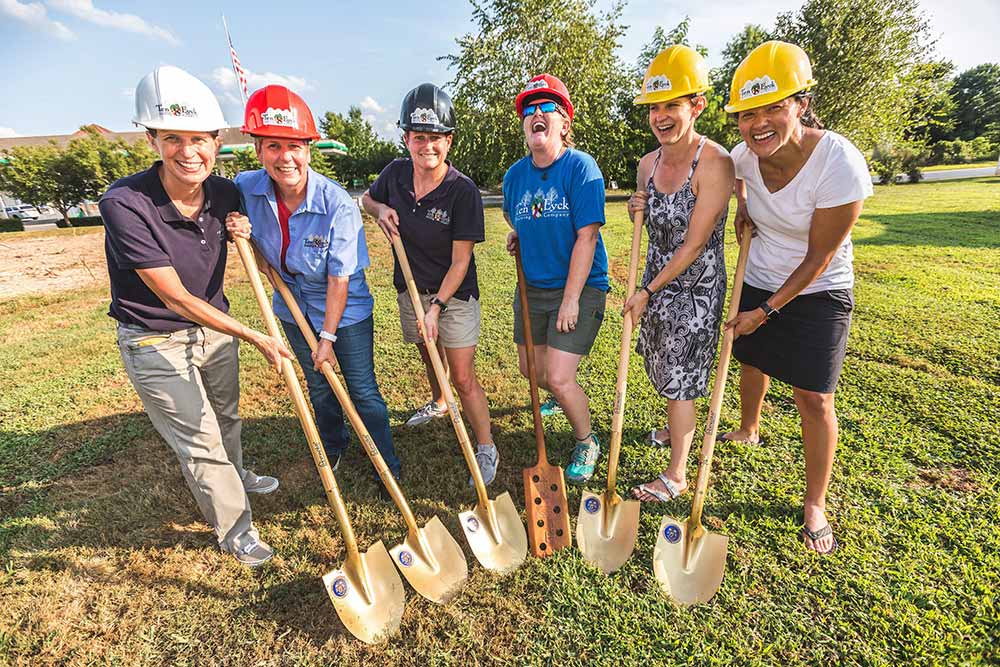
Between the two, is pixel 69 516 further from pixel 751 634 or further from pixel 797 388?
pixel 797 388

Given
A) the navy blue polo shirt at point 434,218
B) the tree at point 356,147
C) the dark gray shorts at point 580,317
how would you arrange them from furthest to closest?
the tree at point 356,147, the dark gray shorts at point 580,317, the navy blue polo shirt at point 434,218

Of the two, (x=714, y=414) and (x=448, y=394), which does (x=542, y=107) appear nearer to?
(x=448, y=394)

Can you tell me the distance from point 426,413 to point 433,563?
168 centimetres

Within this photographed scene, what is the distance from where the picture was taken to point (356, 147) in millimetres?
43344

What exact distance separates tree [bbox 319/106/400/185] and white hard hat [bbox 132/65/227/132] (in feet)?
142

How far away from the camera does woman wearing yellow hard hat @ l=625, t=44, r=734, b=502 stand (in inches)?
89.1

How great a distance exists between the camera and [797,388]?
2504 mm

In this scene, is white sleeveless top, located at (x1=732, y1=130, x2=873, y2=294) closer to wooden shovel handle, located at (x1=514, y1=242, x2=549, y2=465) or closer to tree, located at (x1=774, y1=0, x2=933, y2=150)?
wooden shovel handle, located at (x1=514, y1=242, x2=549, y2=465)

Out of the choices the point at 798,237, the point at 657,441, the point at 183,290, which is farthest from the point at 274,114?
the point at 657,441

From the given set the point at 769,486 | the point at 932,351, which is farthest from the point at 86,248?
the point at 932,351

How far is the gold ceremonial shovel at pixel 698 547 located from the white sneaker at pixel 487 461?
1145 millimetres

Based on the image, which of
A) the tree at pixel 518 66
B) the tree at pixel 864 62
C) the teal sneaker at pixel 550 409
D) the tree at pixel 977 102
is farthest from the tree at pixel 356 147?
the tree at pixel 977 102

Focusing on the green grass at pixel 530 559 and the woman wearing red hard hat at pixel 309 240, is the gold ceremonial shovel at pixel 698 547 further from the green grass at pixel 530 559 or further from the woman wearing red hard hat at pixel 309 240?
the woman wearing red hard hat at pixel 309 240

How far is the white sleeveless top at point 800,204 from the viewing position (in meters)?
2.00
